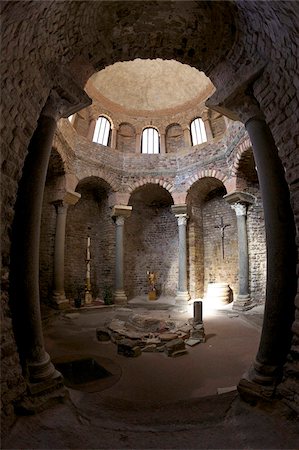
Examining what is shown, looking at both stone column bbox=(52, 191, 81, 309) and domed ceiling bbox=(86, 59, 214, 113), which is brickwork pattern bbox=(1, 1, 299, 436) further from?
domed ceiling bbox=(86, 59, 214, 113)

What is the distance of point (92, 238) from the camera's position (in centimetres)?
1180

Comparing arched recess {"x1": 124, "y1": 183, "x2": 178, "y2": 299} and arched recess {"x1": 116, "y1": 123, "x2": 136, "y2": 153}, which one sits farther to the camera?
arched recess {"x1": 116, "y1": 123, "x2": 136, "y2": 153}

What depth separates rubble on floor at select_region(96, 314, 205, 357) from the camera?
190 inches

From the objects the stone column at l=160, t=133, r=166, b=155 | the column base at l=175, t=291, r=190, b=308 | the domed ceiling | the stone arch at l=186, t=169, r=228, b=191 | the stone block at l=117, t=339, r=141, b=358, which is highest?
the domed ceiling

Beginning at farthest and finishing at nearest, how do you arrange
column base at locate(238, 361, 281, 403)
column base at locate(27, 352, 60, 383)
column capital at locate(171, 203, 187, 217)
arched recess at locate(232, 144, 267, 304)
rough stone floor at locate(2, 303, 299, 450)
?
column capital at locate(171, 203, 187, 217), arched recess at locate(232, 144, 267, 304), column base at locate(27, 352, 60, 383), column base at locate(238, 361, 281, 403), rough stone floor at locate(2, 303, 299, 450)

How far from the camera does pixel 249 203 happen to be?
30.2 ft

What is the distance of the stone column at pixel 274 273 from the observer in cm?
262

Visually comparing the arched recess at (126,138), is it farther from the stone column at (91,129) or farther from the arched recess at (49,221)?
the arched recess at (49,221)

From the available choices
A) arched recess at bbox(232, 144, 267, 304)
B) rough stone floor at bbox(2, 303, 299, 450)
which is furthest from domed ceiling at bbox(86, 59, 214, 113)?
rough stone floor at bbox(2, 303, 299, 450)

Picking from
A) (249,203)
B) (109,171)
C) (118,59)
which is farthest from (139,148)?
(118,59)

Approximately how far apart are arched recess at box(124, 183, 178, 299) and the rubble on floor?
559cm

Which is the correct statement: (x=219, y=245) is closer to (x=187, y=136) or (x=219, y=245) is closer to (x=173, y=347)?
(x=187, y=136)

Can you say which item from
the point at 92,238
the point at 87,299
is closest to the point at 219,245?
the point at 92,238

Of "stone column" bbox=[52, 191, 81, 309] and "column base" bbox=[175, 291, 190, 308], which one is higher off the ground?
"stone column" bbox=[52, 191, 81, 309]
